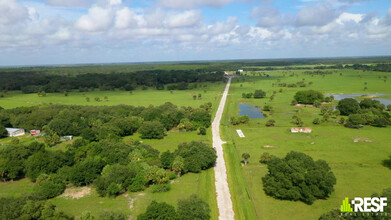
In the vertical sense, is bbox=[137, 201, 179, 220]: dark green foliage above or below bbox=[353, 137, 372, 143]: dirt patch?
above

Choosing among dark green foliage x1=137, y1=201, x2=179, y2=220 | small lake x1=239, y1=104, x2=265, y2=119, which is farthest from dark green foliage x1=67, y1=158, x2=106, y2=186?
small lake x1=239, y1=104, x2=265, y2=119

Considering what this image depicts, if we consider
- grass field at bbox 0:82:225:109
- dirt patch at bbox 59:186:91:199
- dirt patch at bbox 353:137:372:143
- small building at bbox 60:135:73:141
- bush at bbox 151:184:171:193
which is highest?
grass field at bbox 0:82:225:109

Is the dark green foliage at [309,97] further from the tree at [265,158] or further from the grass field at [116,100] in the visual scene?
the tree at [265,158]

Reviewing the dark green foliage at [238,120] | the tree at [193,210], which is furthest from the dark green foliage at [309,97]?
the tree at [193,210]

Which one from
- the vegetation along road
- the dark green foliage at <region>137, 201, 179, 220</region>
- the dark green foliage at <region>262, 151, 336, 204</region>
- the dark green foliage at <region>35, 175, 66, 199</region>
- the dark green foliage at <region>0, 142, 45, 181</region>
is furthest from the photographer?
the dark green foliage at <region>0, 142, 45, 181</region>

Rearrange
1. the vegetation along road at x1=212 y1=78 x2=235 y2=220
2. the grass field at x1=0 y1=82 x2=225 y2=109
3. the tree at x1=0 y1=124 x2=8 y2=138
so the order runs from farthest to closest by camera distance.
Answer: the grass field at x1=0 y1=82 x2=225 y2=109
the tree at x1=0 y1=124 x2=8 y2=138
the vegetation along road at x1=212 y1=78 x2=235 y2=220

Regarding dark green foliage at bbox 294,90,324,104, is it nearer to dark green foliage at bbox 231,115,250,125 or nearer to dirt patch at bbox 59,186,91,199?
dark green foliage at bbox 231,115,250,125

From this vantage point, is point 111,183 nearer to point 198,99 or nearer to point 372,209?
point 372,209
